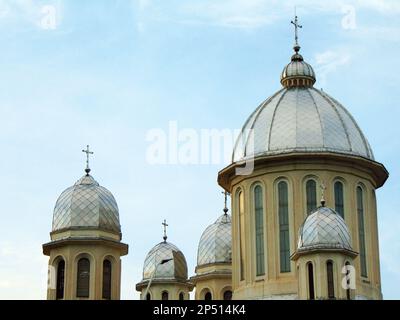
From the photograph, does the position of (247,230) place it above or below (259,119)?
below

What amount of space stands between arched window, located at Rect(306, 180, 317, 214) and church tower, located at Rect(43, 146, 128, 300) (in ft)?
29.3

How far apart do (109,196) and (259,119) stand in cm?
813

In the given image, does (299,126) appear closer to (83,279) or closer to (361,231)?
(361,231)

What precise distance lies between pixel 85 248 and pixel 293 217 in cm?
975

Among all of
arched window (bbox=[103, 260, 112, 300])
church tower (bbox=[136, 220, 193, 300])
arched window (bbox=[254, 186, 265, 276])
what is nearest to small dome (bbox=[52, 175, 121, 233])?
arched window (bbox=[103, 260, 112, 300])

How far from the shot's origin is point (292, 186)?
175 feet

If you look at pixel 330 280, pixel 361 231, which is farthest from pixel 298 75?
pixel 330 280

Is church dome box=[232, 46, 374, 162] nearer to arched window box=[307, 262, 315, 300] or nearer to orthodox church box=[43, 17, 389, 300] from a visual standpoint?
orthodox church box=[43, 17, 389, 300]

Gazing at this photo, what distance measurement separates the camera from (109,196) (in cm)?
5597

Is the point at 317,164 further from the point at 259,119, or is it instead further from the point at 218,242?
the point at 218,242

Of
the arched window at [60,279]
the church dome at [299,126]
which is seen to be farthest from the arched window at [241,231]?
the arched window at [60,279]

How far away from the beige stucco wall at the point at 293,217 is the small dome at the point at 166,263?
961cm
